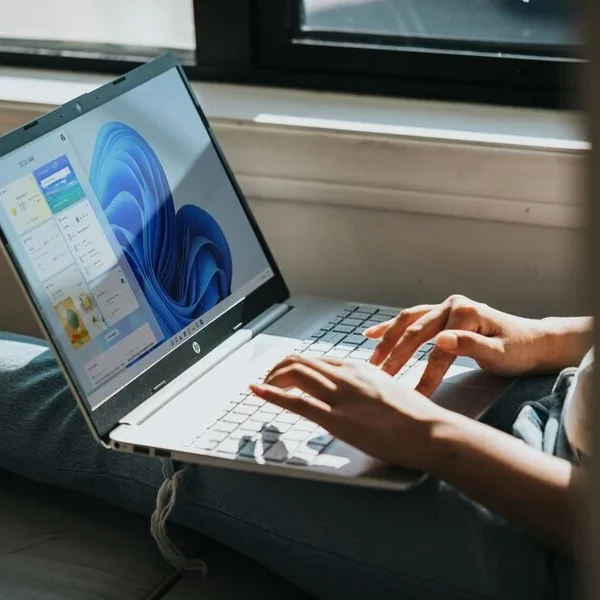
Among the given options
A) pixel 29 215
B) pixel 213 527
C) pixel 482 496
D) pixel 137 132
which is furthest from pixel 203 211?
pixel 482 496

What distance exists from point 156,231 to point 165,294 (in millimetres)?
59

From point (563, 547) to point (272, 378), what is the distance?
250 mm

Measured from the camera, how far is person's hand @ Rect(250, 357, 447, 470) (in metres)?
0.76

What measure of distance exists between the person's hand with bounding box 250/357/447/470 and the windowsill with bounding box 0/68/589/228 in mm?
366

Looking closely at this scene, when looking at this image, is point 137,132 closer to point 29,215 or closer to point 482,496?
point 29,215

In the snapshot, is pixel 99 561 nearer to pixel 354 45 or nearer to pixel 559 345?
pixel 559 345

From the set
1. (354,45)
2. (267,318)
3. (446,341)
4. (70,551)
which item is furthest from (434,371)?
(354,45)

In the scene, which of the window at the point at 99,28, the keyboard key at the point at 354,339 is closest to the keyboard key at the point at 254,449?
the keyboard key at the point at 354,339

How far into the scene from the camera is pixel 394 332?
93 cm

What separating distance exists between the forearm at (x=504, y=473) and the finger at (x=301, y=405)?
80 millimetres

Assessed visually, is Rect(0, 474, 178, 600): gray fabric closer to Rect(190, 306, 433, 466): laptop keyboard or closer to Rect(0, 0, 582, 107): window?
Rect(190, 306, 433, 466): laptop keyboard

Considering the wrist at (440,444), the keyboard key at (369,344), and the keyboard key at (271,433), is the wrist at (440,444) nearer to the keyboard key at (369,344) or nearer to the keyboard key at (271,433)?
the keyboard key at (271,433)

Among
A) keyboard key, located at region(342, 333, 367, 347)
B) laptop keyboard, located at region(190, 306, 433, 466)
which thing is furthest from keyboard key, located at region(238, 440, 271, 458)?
keyboard key, located at region(342, 333, 367, 347)

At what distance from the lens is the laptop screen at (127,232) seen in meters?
0.88
